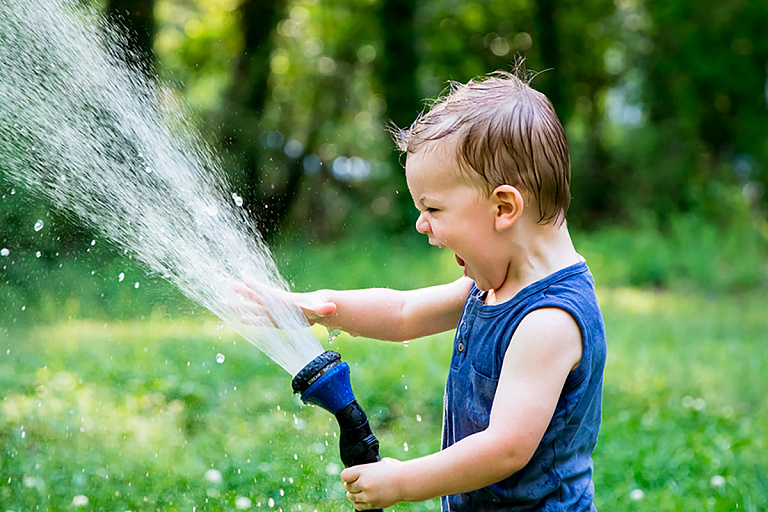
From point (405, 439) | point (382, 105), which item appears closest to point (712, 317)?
point (405, 439)

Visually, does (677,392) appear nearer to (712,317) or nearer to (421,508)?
(421,508)

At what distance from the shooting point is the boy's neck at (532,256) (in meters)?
1.78

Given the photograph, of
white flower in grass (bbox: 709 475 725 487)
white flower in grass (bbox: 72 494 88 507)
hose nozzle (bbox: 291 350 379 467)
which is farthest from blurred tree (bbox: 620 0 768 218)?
hose nozzle (bbox: 291 350 379 467)

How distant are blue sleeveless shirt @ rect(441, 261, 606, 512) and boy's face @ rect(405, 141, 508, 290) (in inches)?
4.7

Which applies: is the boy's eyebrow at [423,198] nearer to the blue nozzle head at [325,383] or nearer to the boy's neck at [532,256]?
the boy's neck at [532,256]

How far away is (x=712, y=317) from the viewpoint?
760cm

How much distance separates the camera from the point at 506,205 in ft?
5.63

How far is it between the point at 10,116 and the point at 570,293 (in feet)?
13.0

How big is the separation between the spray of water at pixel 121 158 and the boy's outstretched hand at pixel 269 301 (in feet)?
0.17

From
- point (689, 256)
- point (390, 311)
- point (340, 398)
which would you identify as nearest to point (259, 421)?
point (390, 311)

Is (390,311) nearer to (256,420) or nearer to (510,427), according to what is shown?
(510,427)

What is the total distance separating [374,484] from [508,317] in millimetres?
454

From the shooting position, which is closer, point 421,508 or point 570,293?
point 570,293

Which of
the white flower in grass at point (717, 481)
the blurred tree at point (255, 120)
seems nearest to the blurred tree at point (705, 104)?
the blurred tree at point (255, 120)
